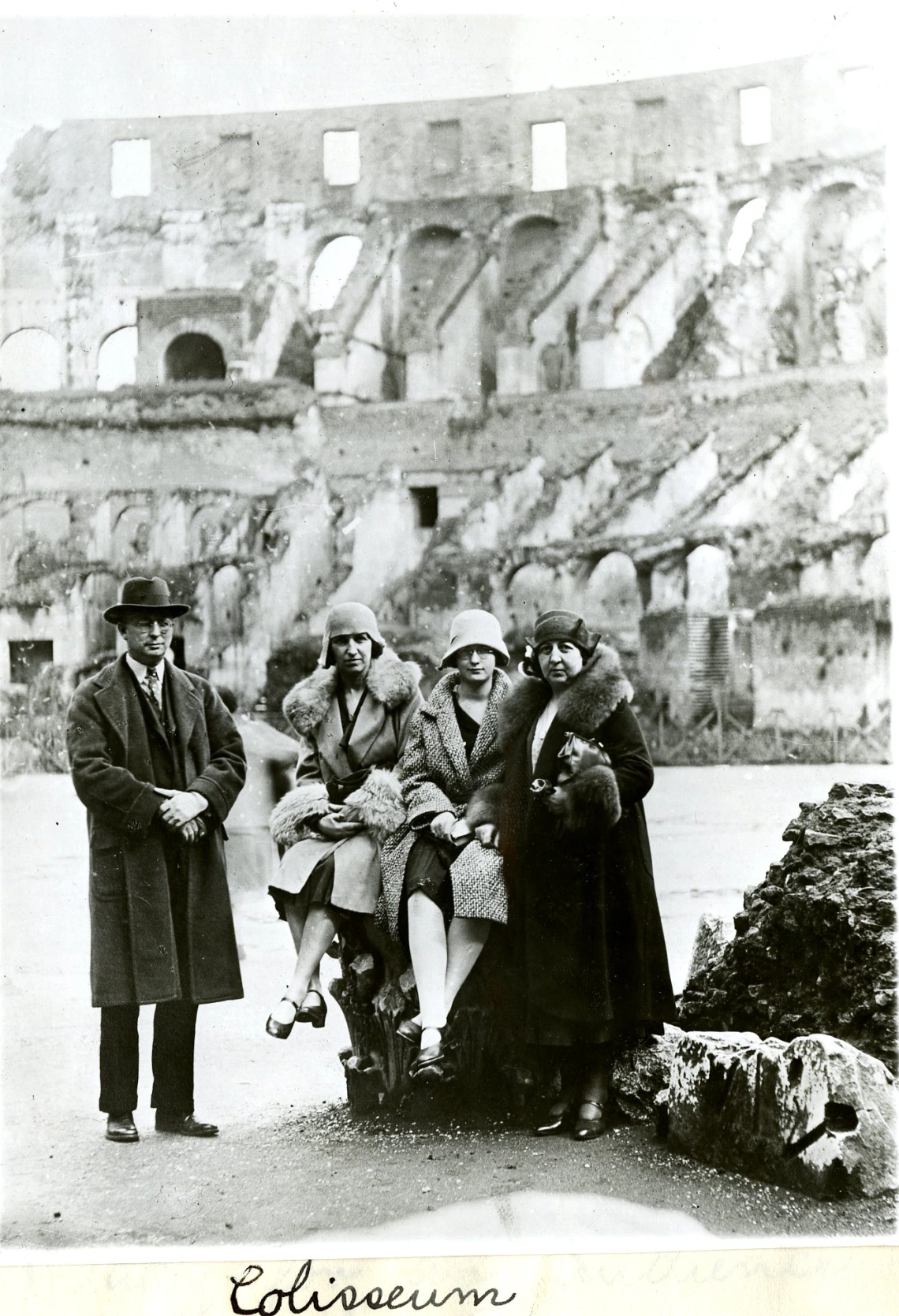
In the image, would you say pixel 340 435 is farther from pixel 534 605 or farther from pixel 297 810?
pixel 297 810

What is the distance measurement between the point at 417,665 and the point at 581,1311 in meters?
2.55

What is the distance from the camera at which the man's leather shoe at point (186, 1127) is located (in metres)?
5.28

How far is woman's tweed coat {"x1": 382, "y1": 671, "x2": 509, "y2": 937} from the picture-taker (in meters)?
5.08

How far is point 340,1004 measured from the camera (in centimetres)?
533

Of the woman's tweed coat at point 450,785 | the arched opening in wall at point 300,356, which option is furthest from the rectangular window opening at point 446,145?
the woman's tweed coat at point 450,785

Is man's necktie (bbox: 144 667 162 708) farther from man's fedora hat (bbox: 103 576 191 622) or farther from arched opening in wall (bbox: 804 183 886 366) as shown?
arched opening in wall (bbox: 804 183 886 366)

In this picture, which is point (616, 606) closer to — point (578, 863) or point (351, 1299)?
point (578, 863)

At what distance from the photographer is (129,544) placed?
19.7 ft

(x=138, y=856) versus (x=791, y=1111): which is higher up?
(x=138, y=856)

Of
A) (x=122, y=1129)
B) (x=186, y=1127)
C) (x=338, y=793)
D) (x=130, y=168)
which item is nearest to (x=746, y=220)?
(x=130, y=168)

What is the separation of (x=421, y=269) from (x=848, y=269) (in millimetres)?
1932

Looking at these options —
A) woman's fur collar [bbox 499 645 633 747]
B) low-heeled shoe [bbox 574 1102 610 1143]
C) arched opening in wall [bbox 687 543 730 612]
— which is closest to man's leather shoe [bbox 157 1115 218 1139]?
low-heeled shoe [bbox 574 1102 610 1143]

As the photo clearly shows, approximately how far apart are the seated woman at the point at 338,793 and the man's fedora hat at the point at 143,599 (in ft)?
2.09

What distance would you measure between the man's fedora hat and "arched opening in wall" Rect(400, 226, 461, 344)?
1.77 m
